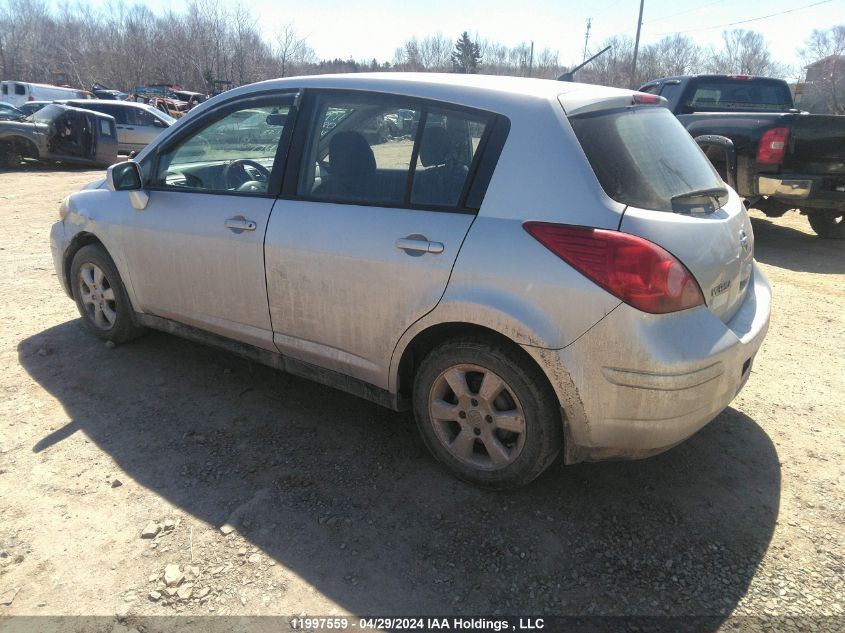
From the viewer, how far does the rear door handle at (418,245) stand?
265 cm

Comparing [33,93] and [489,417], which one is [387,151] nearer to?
[489,417]

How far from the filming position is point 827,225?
8.45m

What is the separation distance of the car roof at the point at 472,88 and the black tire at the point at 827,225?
278 inches

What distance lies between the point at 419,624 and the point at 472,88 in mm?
2209

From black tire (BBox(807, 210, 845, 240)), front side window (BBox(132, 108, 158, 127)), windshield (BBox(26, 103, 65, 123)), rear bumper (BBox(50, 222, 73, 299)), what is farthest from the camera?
front side window (BBox(132, 108, 158, 127))

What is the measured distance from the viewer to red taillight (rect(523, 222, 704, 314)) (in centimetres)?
227

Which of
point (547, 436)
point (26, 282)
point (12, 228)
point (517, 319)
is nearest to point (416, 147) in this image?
point (517, 319)

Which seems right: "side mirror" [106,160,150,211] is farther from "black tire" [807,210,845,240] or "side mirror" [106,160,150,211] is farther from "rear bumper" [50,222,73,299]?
"black tire" [807,210,845,240]

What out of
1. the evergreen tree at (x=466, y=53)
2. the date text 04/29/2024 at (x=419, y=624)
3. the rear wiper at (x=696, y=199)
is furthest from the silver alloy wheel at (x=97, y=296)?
the evergreen tree at (x=466, y=53)

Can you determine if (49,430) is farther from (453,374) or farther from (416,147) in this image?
(416,147)

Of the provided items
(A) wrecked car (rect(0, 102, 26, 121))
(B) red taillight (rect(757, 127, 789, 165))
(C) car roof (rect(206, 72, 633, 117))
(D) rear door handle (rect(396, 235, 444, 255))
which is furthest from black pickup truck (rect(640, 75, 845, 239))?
(A) wrecked car (rect(0, 102, 26, 121))

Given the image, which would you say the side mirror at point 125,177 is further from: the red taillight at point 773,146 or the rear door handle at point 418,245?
the red taillight at point 773,146

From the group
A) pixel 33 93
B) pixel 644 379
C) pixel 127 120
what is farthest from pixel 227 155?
pixel 33 93

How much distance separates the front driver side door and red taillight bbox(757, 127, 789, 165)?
6021 millimetres
